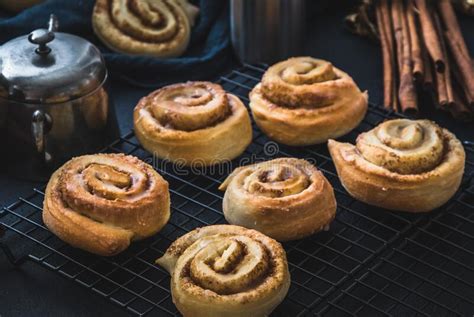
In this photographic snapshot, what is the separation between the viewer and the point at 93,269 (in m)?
2.64

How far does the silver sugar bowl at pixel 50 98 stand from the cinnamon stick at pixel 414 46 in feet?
4.49

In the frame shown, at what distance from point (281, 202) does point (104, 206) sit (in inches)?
23.4

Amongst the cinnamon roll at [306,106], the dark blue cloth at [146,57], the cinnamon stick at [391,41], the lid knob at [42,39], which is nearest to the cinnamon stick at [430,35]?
the cinnamon stick at [391,41]

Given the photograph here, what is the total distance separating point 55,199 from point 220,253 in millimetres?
631

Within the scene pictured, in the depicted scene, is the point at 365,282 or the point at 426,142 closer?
the point at 365,282

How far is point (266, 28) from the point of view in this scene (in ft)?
12.6

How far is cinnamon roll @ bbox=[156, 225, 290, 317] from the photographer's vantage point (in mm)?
2332

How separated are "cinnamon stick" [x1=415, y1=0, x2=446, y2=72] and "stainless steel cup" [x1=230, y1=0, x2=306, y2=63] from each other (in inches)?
22.8

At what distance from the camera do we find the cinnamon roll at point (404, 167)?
2.80 meters

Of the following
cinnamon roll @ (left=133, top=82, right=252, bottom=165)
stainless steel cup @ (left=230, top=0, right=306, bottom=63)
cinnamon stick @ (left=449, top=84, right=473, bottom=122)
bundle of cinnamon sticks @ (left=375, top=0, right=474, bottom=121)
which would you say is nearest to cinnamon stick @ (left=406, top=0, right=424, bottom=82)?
bundle of cinnamon sticks @ (left=375, top=0, right=474, bottom=121)

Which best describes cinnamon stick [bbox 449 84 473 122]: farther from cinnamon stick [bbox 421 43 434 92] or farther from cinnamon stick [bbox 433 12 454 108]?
cinnamon stick [bbox 421 43 434 92]

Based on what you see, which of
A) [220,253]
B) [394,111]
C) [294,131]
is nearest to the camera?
[220,253]

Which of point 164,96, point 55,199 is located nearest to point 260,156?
point 164,96

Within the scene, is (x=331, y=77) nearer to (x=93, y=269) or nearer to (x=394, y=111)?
(x=394, y=111)
